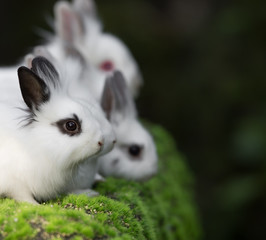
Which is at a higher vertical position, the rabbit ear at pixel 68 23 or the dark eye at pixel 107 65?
the rabbit ear at pixel 68 23

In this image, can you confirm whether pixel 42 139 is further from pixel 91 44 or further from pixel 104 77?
pixel 91 44

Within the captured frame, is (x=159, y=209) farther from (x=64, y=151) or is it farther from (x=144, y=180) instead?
(x=64, y=151)

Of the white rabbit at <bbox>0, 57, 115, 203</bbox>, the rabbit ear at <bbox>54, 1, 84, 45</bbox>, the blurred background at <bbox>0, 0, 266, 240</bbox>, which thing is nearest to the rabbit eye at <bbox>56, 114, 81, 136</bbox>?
the white rabbit at <bbox>0, 57, 115, 203</bbox>

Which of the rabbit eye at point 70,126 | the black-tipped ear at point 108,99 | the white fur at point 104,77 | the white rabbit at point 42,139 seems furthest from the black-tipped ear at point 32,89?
the black-tipped ear at point 108,99

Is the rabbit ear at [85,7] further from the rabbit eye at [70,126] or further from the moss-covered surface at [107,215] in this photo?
the rabbit eye at [70,126]

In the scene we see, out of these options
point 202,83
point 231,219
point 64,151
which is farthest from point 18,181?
point 202,83

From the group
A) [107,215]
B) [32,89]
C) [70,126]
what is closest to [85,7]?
[32,89]

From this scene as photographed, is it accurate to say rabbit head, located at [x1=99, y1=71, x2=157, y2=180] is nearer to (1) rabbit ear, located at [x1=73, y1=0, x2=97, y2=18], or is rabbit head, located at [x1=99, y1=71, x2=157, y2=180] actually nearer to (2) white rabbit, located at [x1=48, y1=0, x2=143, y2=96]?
(2) white rabbit, located at [x1=48, y1=0, x2=143, y2=96]
